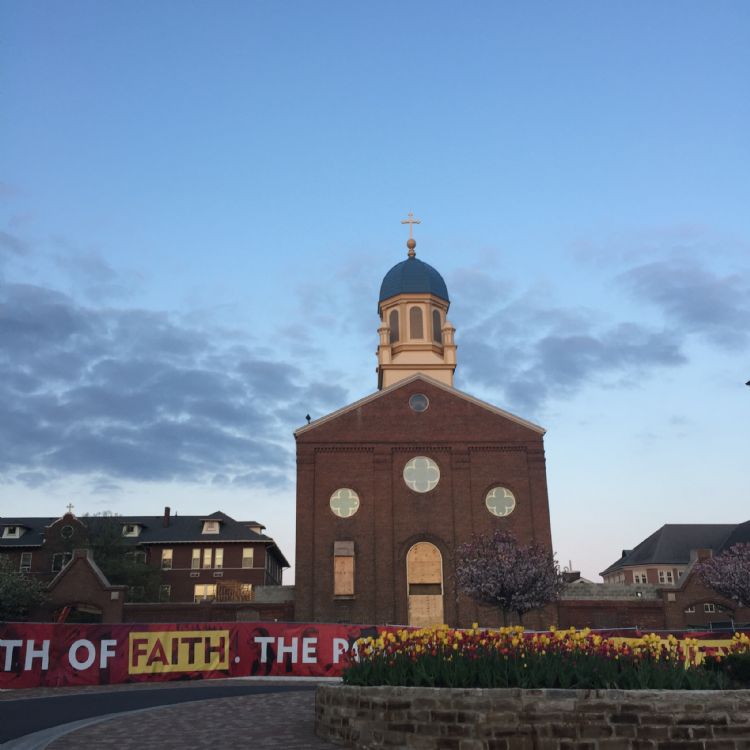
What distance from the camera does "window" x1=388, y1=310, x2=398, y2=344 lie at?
52.1 metres

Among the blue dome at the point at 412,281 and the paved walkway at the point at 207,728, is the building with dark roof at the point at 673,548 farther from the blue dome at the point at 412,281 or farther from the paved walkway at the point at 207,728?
the paved walkway at the point at 207,728

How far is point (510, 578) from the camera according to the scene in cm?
3381

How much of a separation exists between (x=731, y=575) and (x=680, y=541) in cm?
3414

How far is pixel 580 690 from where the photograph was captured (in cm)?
965

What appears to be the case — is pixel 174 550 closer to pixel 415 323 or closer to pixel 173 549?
pixel 173 549

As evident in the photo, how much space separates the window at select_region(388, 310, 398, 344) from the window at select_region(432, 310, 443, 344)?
8.02ft

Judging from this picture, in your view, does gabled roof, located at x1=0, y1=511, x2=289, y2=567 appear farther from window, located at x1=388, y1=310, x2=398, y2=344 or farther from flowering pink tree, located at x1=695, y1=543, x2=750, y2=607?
flowering pink tree, located at x1=695, y1=543, x2=750, y2=607

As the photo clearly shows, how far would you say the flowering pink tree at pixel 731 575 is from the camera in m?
37.3

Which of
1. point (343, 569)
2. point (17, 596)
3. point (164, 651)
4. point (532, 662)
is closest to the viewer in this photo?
point (532, 662)

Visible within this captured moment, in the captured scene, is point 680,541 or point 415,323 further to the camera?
point 680,541

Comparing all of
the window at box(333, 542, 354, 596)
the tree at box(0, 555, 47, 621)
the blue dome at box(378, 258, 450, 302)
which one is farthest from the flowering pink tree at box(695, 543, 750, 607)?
the tree at box(0, 555, 47, 621)

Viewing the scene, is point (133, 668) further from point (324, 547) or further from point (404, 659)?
point (324, 547)

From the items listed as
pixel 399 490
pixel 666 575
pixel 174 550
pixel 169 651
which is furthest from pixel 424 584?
pixel 666 575

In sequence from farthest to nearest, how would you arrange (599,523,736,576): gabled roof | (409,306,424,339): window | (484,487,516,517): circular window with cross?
(599,523,736,576): gabled roof, (409,306,424,339): window, (484,487,516,517): circular window with cross
